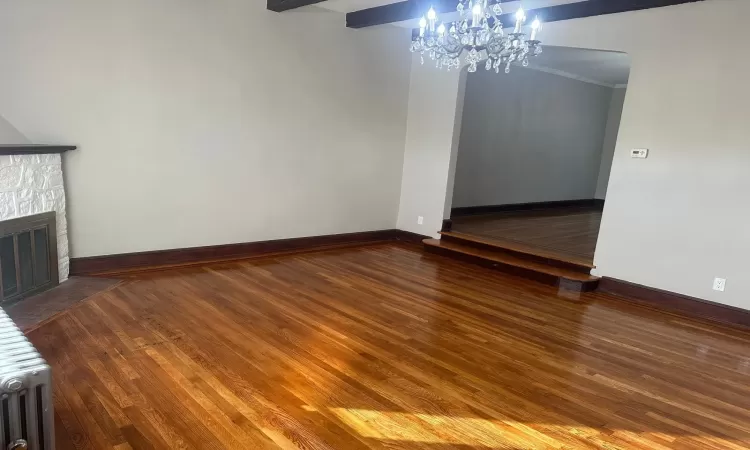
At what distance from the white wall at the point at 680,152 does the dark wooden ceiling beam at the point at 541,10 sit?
0.20 metres

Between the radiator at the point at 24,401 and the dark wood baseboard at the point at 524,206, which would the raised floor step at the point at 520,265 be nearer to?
the dark wood baseboard at the point at 524,206

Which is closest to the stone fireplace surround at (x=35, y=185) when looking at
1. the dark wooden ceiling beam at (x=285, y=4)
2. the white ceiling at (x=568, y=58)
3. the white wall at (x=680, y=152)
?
the dark wooden ceiling beam at (x=285, y=4)

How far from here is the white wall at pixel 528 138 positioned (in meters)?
7.72

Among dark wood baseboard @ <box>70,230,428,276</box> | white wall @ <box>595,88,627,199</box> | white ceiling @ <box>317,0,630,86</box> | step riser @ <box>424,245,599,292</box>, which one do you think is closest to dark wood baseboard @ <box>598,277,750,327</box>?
step riser @ <box>424,245,599,292</box>

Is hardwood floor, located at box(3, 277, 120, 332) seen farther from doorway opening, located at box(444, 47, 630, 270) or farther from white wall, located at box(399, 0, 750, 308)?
white wall, located at box(399, 0, 750, 308)

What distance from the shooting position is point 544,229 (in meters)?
7.21

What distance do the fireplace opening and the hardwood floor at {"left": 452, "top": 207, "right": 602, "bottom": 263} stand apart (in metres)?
4.67

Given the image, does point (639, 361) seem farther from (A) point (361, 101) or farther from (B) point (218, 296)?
(A) point (361, 101)

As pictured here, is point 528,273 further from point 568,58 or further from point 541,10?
point 568,58

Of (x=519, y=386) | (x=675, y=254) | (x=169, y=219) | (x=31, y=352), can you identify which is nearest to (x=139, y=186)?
(x=169, y=219)

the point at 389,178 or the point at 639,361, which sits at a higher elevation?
the point at 389,178

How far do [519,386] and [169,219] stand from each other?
3.63m

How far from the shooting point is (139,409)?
2441 millimetres

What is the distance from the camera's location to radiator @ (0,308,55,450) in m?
1.63
